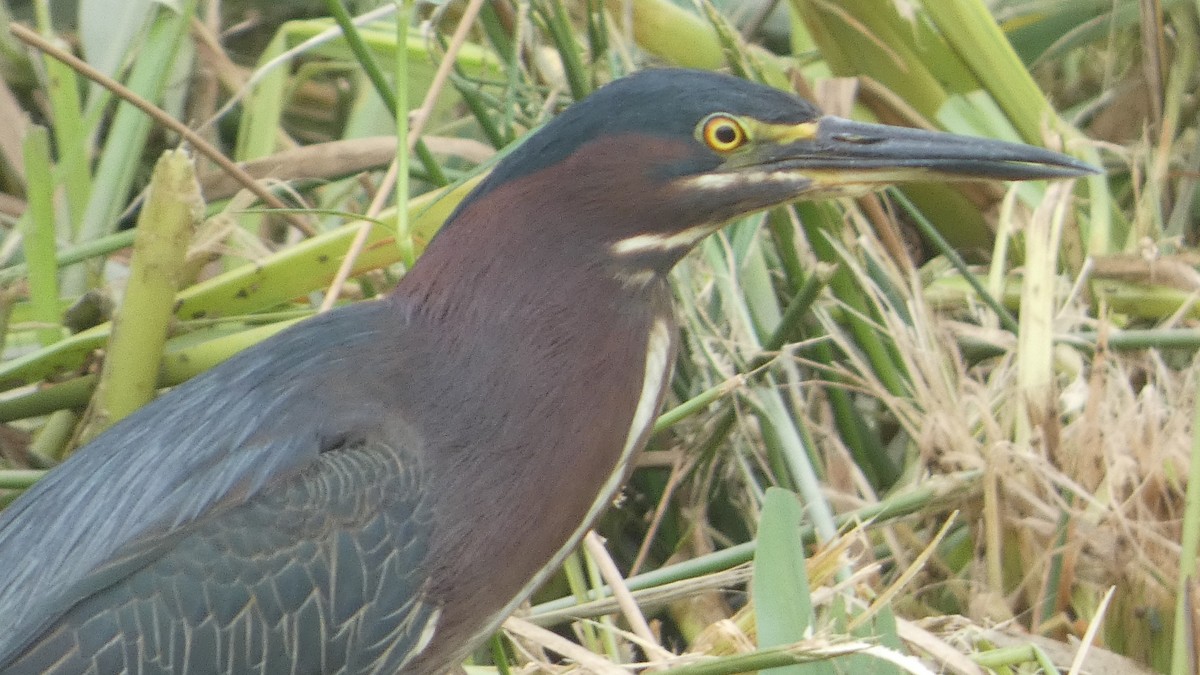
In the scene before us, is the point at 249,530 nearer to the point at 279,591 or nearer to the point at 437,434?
the point at 279,591

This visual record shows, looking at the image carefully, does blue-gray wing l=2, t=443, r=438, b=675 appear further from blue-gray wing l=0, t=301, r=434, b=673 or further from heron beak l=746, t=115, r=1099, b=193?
heron beak l=746, t=115, r=1099, b=193

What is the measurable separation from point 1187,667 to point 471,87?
1.20 m

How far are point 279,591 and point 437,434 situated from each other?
23cm

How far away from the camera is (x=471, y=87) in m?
2.43

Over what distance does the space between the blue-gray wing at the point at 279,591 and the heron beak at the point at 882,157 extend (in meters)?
0.53

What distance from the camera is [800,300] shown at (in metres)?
2.12

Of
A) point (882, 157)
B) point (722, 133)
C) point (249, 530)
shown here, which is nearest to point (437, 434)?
point (249, 530)

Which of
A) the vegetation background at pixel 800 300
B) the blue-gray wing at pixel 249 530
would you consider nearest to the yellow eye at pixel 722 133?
the vegetation background at pixel 800 300

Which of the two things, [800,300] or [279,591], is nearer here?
[279,591]

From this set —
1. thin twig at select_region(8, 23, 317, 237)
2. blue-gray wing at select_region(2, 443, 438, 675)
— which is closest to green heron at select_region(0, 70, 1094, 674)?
blue-gray wing at select_region(2, 443, 438, 675)

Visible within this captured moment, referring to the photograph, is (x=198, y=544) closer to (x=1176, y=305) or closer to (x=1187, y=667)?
(x=1187, y=667)

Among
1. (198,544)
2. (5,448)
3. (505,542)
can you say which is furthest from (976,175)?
(5,448)

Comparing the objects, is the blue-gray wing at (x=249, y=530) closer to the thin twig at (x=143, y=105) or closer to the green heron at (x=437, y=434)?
the green heron at (x=437, y=434)

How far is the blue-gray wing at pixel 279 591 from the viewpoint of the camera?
177 centimetres
